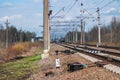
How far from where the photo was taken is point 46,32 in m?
35.7

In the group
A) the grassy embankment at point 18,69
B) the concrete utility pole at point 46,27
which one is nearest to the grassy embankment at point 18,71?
the grassy embankment at point 18,69

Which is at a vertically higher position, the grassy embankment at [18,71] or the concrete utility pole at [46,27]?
the concrete utility pole at [46,27]

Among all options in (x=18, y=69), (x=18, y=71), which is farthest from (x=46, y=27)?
(x=18, y=71)

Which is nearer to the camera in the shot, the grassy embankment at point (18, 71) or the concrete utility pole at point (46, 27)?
the grassy embankment at point (18, 71)

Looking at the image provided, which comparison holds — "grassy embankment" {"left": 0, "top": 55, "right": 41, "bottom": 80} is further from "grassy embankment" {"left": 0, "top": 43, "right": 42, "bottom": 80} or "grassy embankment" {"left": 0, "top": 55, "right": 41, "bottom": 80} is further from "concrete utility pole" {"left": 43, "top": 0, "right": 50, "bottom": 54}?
"concrete utility pole" {"left": 43, "top": 0, "right": 50, "bottom": 54}

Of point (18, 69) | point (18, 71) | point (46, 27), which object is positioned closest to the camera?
point (18, 71)

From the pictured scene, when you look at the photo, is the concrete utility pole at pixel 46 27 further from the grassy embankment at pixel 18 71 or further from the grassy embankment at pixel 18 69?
the grassy embankment at pixel 18 71

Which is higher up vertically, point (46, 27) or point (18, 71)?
point (46, 27)

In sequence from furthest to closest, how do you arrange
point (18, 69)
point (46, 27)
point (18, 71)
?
1. point (46, 27)
2. point (18, 69)
3. point (18, 71)

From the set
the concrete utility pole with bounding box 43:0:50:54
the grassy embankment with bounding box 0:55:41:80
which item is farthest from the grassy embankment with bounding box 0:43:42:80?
the concrete utility pole with bounding box 43:0:50:54

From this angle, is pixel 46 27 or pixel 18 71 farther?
pixel 46 27

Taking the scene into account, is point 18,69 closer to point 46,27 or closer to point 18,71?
point 18,71

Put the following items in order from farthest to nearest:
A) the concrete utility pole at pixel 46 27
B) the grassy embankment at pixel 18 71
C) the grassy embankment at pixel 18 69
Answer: the concrete utility pole at pixel 46 27 < the grassy embankment at pixel 18 69 < the grassy embankment at pixel 18 71

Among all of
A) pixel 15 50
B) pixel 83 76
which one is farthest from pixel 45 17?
pixel 15 50
